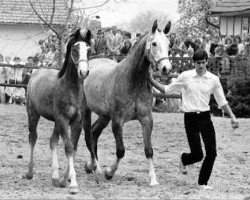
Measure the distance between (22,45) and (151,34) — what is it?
30820 millimetres

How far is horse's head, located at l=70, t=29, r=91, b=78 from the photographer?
10.3 meters

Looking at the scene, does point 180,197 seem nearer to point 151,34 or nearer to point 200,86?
point 200,86

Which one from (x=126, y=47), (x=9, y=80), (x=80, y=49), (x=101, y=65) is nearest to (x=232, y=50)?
(x=126, y=47)

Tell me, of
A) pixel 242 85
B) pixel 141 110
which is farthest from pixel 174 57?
pixel 141 110

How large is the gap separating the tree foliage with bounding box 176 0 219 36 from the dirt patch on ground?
2453cm

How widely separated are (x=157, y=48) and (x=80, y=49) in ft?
3.83

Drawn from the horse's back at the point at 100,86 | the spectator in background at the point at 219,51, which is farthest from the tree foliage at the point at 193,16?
the horse's back at the point at 100,86

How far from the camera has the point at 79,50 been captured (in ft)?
34.3

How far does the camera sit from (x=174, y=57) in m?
21.3

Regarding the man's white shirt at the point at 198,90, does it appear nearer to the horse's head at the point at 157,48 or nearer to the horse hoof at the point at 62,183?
the horse's head at the point at 157,48

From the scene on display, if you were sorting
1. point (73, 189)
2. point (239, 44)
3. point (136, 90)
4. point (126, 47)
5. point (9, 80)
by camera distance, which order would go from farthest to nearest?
point (9, 80)
point (126, 47)
point (239, 44)
point (136, 90)
point (73, 189)

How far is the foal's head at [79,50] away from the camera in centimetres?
1033

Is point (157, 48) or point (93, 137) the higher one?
point (157, 48)

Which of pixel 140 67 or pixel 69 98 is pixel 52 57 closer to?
pixel 140 67
